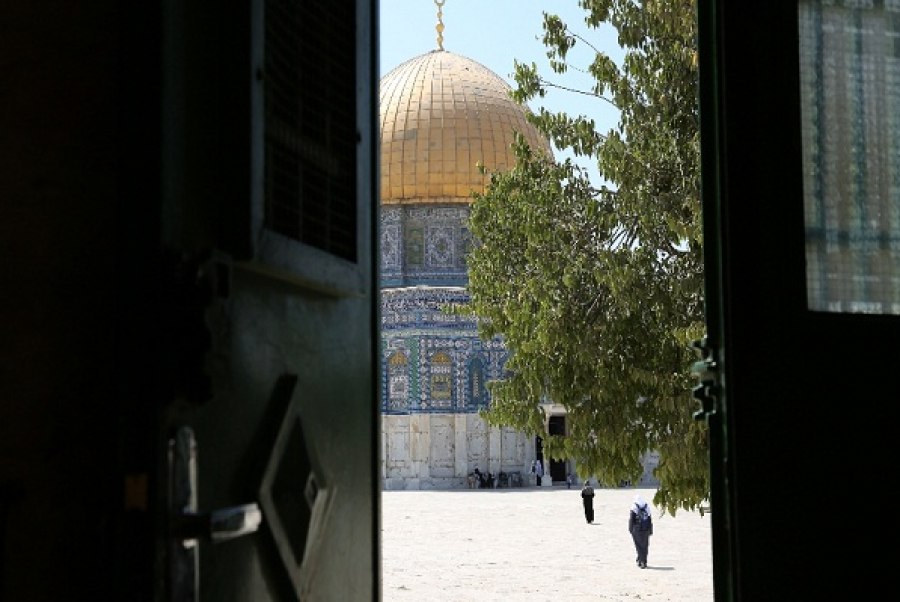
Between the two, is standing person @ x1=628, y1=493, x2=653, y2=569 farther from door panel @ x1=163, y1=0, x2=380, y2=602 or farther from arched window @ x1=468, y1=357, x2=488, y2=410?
arched window @ x1=468, y1=357, x2=488, y2=410

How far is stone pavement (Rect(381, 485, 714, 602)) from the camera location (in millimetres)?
12547

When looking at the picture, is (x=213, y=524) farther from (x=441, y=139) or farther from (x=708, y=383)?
(x=441, y=139)

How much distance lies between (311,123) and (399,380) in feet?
107

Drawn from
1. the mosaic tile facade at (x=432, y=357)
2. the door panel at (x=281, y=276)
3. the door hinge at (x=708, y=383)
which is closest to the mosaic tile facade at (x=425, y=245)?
the mosaic tile facade at (x=432, y=357)

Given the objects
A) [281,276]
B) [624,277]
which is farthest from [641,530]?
[281,276]

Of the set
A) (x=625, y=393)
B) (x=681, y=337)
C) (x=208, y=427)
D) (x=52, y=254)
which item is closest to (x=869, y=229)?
(x=208, y=427)

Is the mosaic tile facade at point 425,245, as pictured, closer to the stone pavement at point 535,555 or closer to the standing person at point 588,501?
the stone pavement at point 535,555

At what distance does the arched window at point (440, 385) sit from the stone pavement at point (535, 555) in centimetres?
768

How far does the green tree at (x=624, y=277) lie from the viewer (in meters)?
8.98

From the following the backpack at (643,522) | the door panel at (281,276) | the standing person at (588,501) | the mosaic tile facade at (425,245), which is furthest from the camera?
the mosaic tile facade at (425,245)

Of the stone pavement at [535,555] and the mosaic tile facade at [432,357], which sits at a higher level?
the mosaic tile facade at [432,357]

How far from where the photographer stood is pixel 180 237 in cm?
152

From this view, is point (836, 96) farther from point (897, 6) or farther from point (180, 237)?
point (180, 237)

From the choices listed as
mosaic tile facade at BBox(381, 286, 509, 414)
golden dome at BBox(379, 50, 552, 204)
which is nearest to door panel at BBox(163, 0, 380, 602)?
golden dome at BBox(379, 50, 552, 204)
